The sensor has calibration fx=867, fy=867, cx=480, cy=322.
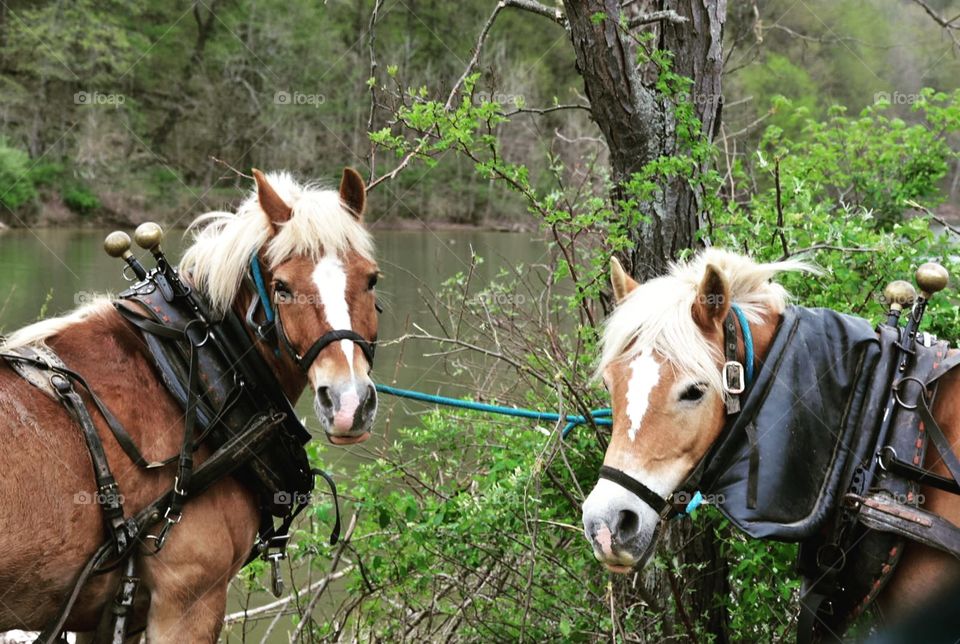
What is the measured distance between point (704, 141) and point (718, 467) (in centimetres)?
188

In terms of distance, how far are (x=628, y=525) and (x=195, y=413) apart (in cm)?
143

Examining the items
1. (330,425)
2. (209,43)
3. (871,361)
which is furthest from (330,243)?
(209,43)

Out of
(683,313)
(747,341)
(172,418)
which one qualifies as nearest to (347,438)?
(172,418)

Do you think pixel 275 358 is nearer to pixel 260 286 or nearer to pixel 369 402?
pixel 260 286

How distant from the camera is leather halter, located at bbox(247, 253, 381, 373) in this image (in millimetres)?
2756

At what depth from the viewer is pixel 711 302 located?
243 centimetres

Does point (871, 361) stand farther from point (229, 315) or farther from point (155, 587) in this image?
point (155, 587)

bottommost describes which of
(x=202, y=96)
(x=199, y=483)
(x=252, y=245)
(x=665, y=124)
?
(x=199, y=483)

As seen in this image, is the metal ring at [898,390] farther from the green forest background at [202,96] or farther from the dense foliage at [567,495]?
the green forest background at [202,96]

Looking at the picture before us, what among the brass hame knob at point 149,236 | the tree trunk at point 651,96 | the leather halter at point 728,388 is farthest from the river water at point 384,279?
the leather halter at point 728,388

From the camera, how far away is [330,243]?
9.48 feet

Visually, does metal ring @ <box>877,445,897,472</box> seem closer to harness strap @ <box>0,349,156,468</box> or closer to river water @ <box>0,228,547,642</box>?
river water @ <box>0,228,547,642</box>

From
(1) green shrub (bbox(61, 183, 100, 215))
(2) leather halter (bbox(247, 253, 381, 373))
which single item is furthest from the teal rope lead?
(1) green shrub (bbox(61, 183, 100, 215))

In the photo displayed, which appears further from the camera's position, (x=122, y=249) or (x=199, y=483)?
(x=122, y=249)
